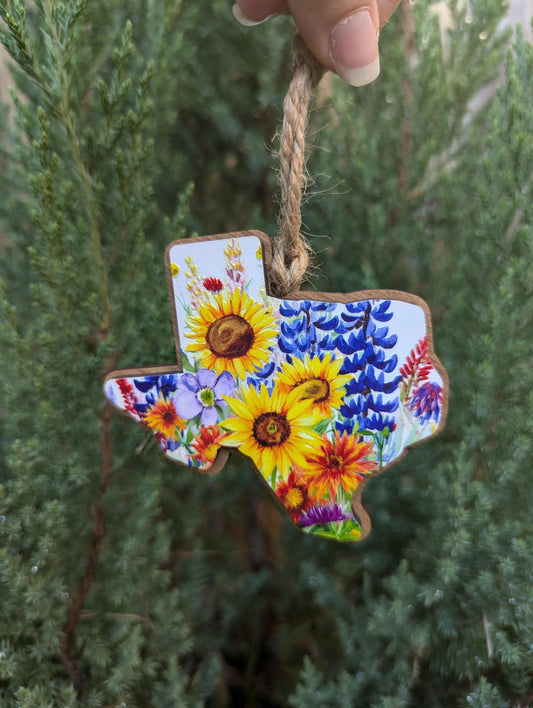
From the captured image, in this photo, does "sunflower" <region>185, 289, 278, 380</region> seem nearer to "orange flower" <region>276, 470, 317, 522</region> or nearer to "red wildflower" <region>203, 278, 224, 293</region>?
"red wildflower" <region>203, 278, 224, 293</region>

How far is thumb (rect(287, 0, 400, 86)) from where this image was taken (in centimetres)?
49

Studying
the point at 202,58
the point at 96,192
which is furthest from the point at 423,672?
the point at 202,58

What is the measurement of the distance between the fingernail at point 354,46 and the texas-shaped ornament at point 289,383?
16 cm

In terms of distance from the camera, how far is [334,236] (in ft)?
2.73

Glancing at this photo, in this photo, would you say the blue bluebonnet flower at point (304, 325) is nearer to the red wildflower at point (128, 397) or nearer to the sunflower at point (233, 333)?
the sunflower at point (233, 333)

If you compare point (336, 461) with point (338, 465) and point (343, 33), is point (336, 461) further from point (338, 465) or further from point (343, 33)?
point (343, 33)

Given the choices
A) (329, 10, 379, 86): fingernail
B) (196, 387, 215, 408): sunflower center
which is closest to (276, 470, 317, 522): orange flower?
(196, 387, 215, 408): sunflower center

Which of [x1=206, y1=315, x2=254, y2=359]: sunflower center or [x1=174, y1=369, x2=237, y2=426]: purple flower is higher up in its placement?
[x1=206, y1=315, x2=254, y2=359]: sunflower center

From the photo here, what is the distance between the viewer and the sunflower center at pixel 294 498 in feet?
1.87

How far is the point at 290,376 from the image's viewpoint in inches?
21.9

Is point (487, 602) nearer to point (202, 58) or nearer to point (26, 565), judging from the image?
point (26, 565)

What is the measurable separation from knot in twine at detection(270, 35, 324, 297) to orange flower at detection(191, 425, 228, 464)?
15 cm

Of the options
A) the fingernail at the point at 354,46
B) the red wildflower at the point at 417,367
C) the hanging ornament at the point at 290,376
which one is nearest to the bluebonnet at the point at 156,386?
the hanging ornament at the point at 290,376

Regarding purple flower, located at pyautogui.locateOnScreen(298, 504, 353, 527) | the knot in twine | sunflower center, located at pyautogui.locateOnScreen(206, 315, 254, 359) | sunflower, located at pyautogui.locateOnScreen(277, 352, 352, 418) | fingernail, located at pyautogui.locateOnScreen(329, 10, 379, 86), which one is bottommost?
purple flower, located at pyautogui.locateOnScreen(298, 504, 353, 527)
